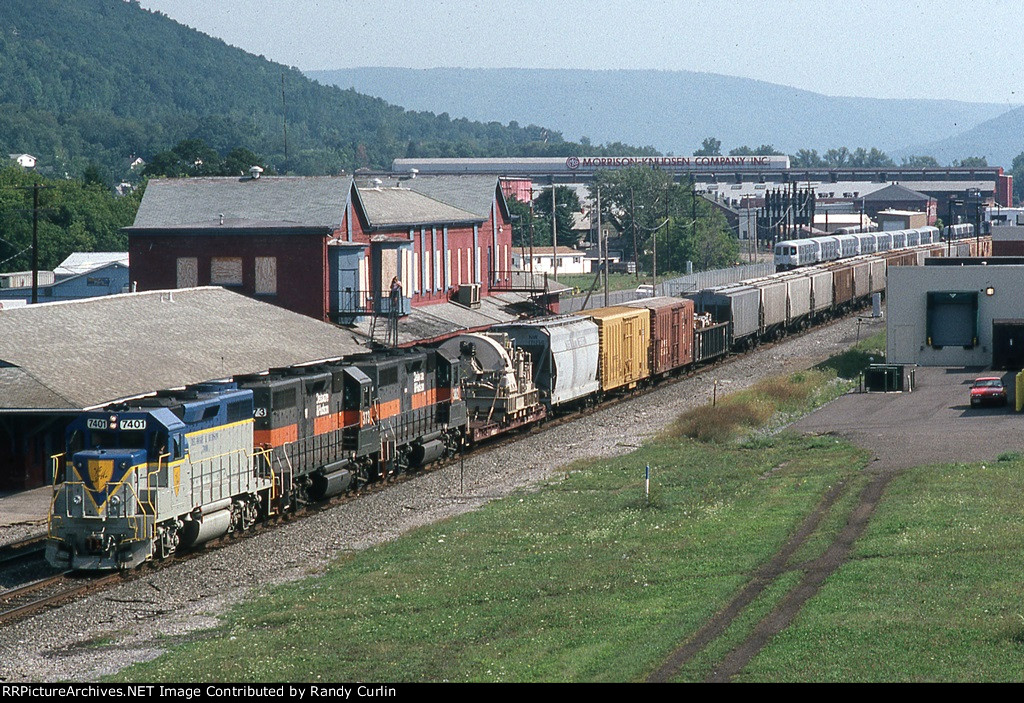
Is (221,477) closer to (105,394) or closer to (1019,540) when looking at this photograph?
(105,394)

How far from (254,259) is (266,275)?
2.89ft

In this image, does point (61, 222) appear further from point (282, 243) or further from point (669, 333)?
point (669, 333)

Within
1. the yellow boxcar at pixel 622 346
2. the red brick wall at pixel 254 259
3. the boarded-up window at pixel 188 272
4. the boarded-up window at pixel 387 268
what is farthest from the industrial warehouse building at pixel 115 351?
the yellow boxcar at pixel 622 346

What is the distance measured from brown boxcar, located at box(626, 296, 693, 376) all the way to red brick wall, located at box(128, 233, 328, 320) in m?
14.6

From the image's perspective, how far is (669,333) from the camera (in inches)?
2467

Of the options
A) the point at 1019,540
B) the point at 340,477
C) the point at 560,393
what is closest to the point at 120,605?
the point at 340,477

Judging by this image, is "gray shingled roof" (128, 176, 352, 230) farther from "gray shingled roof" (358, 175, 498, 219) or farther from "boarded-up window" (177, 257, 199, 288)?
"gray shingled roof" (358, 175, 498, 219)

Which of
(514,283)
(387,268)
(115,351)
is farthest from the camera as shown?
(514,283)

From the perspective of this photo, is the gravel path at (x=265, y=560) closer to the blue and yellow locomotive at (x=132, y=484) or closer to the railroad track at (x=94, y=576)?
the railroad track at (x=94, y=576)

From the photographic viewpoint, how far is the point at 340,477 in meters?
36.3

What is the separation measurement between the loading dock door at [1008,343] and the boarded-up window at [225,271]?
38.0 meters

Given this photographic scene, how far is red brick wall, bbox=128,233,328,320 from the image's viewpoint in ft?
193

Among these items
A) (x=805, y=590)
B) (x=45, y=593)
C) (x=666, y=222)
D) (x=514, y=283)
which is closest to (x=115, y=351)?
(x=45, y=593)

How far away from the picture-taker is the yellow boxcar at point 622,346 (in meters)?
54.6
